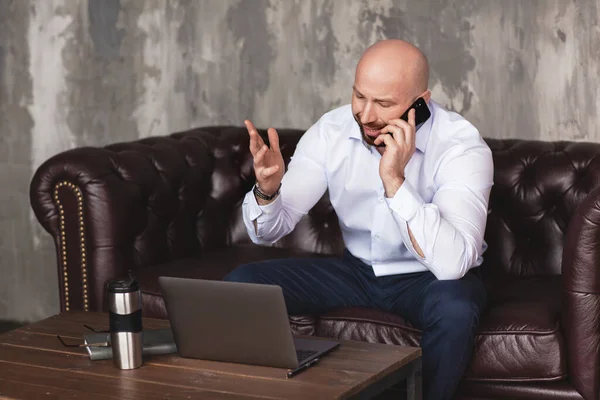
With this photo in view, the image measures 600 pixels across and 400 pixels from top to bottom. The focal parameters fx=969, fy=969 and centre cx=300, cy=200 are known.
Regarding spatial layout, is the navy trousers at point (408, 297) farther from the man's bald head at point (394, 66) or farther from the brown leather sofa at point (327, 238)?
the man's bald head at point (394, 66)

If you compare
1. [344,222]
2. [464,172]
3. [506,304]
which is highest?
[464,172]

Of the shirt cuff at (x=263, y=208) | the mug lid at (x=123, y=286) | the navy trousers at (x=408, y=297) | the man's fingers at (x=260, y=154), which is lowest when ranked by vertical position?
the navy trousers at (x=408, y=297)

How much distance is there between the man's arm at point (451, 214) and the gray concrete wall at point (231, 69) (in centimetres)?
100

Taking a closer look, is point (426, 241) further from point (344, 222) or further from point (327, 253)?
point (327, 253)

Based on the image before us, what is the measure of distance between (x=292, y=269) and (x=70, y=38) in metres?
2.06

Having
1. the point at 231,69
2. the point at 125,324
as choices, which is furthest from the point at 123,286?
the point at 231,69

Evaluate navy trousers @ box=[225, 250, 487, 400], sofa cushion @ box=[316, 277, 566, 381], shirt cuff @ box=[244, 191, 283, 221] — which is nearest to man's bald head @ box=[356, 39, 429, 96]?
shirt cuff @ box=[244, 191, 283, 221]

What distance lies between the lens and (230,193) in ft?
12.8

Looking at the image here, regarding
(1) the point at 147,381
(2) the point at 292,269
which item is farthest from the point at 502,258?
(1) the point at 147,381

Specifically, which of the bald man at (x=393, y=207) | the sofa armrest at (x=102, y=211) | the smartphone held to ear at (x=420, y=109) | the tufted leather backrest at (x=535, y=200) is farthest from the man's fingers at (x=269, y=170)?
the tufted leather backrest at (x=535, y=200)

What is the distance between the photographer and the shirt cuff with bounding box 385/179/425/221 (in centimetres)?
261

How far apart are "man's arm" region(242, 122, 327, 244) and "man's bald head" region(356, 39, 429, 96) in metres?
0.40

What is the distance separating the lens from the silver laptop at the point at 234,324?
7.14ft

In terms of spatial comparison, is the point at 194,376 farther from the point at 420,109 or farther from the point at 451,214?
the point at 420,109
